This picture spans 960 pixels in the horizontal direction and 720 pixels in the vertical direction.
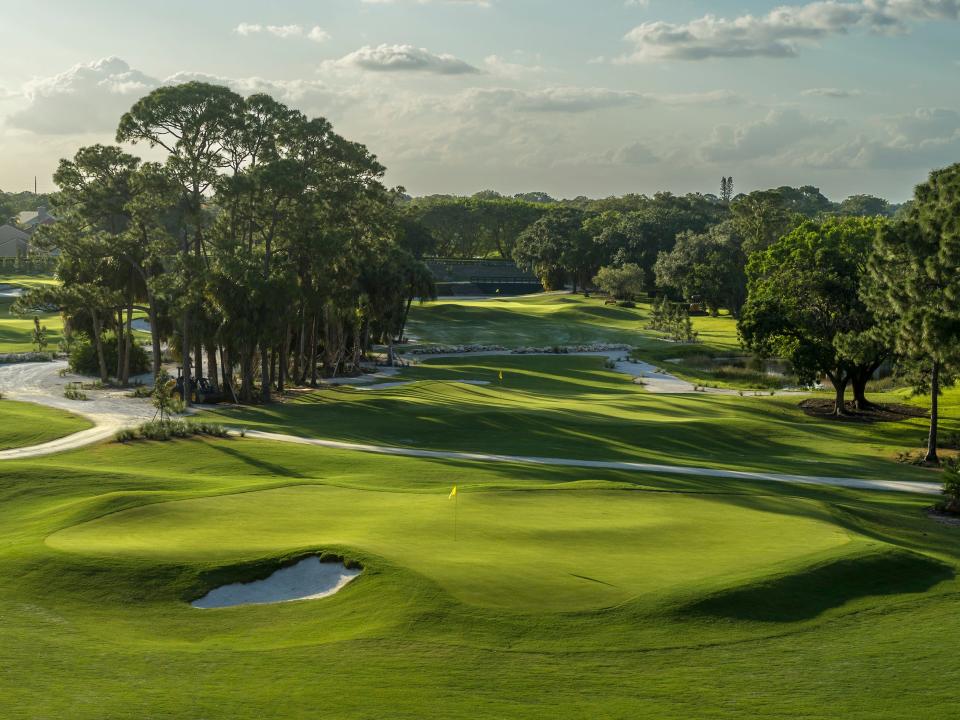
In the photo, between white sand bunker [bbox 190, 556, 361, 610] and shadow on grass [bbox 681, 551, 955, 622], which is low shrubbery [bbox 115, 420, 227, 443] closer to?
white sand bunker [bbox 190, 556, 361, 610]

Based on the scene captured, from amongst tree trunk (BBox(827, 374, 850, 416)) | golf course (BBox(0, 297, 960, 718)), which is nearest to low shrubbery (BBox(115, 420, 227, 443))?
golf course (BBox(0, 297, 960, 718))

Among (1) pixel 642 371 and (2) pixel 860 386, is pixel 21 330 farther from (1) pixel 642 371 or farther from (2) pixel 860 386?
(2) pixel 860 386

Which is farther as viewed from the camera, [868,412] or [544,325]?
[544,325]

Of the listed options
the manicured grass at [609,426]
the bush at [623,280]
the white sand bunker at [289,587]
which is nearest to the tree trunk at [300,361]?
the manicured grass at [609,426]

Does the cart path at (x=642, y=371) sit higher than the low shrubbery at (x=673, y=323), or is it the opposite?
the low shrubbery at (x=673, y=323)

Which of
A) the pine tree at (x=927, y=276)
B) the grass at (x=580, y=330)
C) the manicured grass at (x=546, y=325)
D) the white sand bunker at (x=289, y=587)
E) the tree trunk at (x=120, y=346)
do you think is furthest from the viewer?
the manicured grass at (x=546, y=325)

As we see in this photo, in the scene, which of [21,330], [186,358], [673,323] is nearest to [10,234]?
[21,330]

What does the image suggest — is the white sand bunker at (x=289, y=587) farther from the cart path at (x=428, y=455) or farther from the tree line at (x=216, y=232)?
the tree line at (x=216, y=232)

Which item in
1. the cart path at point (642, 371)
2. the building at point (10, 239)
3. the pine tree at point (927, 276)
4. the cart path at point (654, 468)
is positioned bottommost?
the cart path at point (654, 468)
